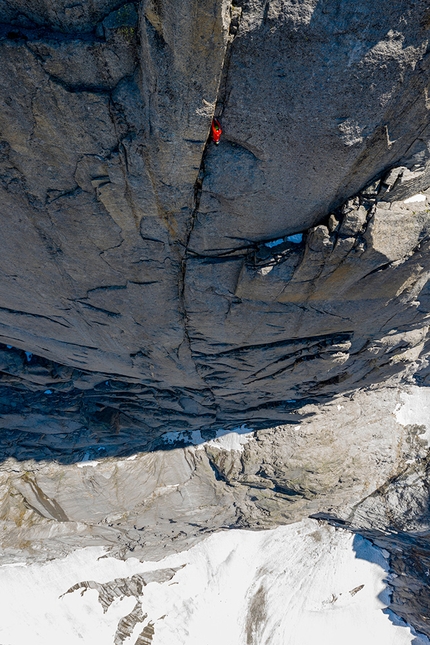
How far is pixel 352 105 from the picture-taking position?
3480 mm

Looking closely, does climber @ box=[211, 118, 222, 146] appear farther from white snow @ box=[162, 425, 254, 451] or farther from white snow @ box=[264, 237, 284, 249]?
white snow @ box=[162, 425, 254, 451]

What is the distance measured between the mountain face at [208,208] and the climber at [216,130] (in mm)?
51

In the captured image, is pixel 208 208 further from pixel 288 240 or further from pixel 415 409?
pixel 415 409

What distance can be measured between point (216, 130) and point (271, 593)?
14358mm

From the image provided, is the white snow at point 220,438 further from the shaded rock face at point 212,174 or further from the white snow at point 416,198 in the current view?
the white snow at point 416,198

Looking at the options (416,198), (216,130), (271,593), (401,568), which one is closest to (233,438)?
(271,593)

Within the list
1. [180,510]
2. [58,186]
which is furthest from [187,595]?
[58,186]

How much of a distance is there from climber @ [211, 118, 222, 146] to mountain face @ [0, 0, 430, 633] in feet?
0.17

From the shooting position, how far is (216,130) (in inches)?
142

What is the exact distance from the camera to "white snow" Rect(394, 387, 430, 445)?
10.9 m

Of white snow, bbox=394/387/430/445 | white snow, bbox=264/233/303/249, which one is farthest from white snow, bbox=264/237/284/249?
white snow, bbox=394/387/430/445

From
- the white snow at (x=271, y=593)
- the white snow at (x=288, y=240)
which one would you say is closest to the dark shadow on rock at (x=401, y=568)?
the white snow at (x=271, y=593)

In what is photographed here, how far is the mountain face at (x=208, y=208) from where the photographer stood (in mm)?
3094

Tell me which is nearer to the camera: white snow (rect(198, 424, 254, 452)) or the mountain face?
the mountain face
